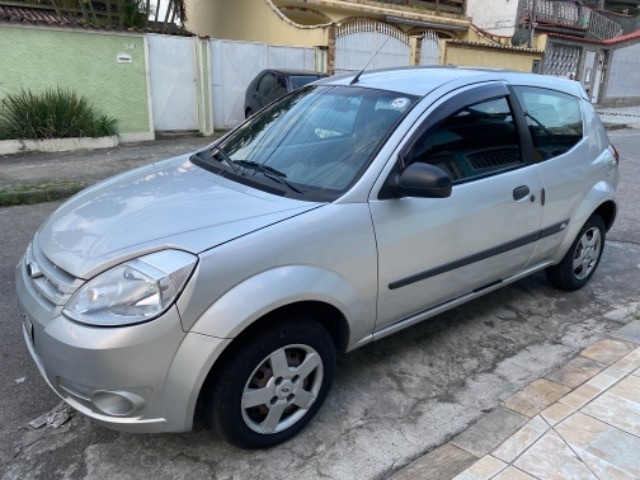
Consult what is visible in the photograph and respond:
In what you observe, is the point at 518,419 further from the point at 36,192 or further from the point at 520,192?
the point at 36,192

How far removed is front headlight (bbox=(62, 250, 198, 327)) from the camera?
207cm

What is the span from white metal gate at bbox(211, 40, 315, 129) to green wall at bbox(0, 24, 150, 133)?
1.87 m

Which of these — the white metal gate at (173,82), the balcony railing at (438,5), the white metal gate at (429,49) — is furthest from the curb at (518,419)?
the balcony railing at (438,5)

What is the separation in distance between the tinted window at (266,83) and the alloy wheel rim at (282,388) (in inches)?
350

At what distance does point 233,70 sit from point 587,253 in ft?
32.5

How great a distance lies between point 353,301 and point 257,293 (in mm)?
571

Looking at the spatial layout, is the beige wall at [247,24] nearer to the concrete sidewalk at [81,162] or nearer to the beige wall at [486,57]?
the beige wall at [486,57]

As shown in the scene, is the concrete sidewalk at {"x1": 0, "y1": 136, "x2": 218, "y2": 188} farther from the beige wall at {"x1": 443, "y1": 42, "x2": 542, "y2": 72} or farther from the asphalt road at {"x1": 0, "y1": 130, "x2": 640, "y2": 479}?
the beige wall at {"x1": 443, "y1": 42, "x2": 542, "y2": 72}

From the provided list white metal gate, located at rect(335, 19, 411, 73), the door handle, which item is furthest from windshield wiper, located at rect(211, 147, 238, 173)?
white metal gate, located at rect(335, 19, 411, 73)

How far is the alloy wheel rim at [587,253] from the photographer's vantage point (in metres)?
4.14

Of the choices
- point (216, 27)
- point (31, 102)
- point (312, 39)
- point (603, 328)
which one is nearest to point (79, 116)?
point (31, 102)

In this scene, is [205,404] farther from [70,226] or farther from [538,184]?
[538,184]

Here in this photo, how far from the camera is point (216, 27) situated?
19672 millimetres

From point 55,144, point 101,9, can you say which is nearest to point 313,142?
point 55,144
